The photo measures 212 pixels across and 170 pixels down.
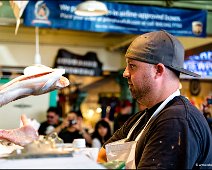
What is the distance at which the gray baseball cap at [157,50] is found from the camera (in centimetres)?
166

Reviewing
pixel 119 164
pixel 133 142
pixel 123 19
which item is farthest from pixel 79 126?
pixel 119 164

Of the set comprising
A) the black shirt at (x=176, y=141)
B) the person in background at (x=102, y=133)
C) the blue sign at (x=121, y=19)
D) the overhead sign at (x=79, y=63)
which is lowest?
the person in background at (x=102, y=133)

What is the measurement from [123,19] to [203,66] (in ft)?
4.41

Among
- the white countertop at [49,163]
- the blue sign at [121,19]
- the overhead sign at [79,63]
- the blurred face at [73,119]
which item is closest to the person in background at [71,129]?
the blurred face at [73,119]

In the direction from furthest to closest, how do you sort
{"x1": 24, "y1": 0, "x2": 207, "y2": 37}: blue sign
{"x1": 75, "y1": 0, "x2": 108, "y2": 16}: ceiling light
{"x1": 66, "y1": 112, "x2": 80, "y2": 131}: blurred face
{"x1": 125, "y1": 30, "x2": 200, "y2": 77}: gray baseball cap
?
1. {"x1": 66, "y1": 112, "x2": 80, "y2": 131}: blurred face
2. {"x1": 24, "y1": 0, "x2": 207, "y2": 37}: blue sign
3. {"x1": 75, "y1": 0, "x2": 108, "y2": 16}: ceiling light
4. {"x1": 125, "y1": 30, "x2": 200, "y2": 77}: gray baseball cap

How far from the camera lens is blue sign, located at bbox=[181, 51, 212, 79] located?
574 centimetres

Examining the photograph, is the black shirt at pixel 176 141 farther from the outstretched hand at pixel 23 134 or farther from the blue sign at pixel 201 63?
the blue sign at pixel 201 63

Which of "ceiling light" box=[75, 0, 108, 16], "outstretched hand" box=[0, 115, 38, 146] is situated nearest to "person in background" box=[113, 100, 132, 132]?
"ceiling light" box=[75, 0, 108, 16]

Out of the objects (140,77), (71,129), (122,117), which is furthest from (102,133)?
(140,77)

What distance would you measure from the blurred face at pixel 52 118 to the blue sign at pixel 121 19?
5.03 ft

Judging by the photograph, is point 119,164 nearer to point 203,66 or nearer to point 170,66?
point 170,66

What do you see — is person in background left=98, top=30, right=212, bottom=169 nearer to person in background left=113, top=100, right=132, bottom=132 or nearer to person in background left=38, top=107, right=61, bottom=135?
person in background left=38, top=107, right=61, bottom=135

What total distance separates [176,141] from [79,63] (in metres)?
7.34

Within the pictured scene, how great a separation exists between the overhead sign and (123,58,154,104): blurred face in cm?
684
